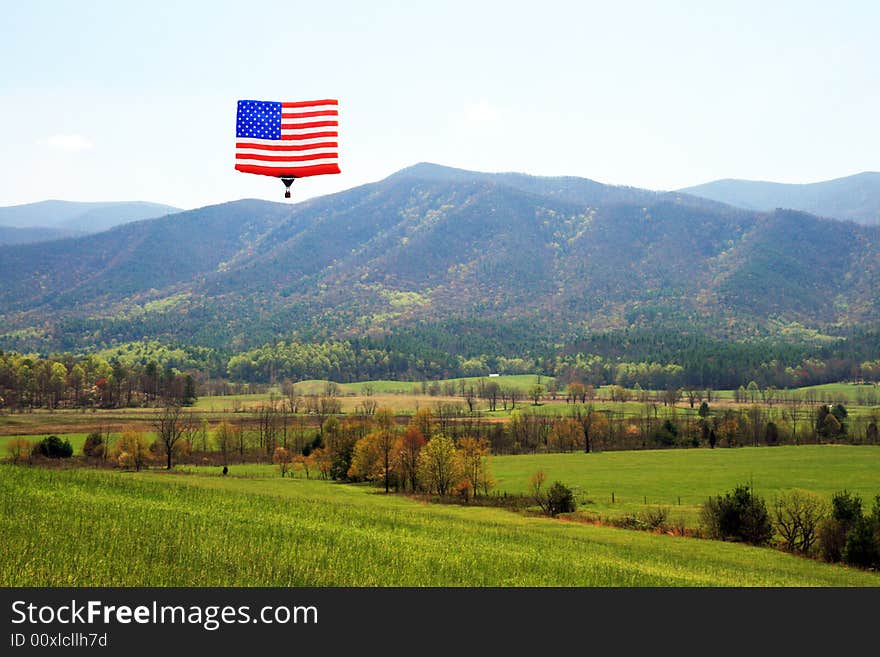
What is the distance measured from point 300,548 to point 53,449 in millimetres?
66979

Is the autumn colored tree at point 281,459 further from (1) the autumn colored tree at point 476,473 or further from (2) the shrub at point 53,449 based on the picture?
(1) the autumn colored tree at point 476,473

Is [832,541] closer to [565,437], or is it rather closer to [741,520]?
[741,520]

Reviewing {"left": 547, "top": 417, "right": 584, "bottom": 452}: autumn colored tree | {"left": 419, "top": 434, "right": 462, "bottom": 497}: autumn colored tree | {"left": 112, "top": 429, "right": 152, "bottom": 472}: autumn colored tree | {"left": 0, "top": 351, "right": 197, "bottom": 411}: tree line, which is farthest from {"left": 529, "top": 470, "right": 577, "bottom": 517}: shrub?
{"left": 0, "top": 351, "right": 197, "bottom": 411}: tree line

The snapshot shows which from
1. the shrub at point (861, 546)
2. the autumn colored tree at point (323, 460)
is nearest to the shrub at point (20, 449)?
the autumn colored tree at point (323, 460)

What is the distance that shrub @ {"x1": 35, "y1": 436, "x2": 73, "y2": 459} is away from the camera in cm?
8350

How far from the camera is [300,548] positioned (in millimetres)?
28359

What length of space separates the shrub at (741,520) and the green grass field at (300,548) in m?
3.51

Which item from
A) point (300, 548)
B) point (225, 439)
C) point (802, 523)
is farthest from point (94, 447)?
point (802, 523)

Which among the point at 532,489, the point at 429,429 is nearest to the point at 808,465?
the point at 532,489

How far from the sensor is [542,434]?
119 metres

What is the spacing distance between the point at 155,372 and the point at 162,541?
14205cm

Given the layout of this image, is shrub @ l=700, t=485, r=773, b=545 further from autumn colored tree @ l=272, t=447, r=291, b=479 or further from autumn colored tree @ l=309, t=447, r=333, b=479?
autumn colored tree @ l=272, t=447, r=291, b=479

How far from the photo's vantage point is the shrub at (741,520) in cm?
5375

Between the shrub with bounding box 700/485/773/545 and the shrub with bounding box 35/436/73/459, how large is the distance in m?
66.7
